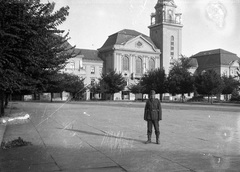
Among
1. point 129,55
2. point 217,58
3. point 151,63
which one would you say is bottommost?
point 151,63

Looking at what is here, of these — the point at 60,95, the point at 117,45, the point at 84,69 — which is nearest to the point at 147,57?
the point at 117,45

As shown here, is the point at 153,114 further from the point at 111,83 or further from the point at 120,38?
the point at 120,38

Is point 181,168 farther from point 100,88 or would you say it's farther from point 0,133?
point 100,88

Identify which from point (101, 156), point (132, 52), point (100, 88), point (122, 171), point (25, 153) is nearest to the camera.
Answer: point (122, 171)

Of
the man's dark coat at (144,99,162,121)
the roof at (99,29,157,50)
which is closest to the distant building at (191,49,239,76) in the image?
the roof at (99,29,157,50)

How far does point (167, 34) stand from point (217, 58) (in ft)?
57.6

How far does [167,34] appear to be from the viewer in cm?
8825

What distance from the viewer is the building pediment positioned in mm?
81375

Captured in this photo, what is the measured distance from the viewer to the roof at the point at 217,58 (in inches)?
3626

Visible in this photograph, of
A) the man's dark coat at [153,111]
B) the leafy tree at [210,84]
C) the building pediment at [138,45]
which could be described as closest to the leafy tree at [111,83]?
the building pediment at [138,45]

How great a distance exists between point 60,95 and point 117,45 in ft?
66.8

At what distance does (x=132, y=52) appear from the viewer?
82.7m

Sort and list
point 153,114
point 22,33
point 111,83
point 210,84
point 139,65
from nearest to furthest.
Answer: point 153,114, point 22,33, point 210,84, point 111,83, point 139,65

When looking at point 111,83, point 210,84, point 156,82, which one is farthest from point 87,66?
point 210,84
